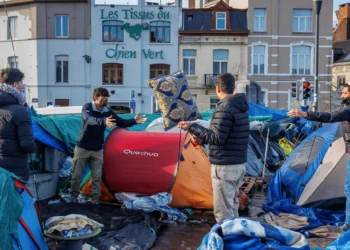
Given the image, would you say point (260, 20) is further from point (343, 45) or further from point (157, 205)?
point (157, 205)

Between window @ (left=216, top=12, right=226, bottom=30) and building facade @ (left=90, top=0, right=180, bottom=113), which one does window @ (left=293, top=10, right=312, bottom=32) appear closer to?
window @ (left=216, top=12, right=226, bottom=30)

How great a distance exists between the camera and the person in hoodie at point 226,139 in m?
4.80

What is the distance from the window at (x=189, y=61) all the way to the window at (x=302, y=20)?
6.86 meters

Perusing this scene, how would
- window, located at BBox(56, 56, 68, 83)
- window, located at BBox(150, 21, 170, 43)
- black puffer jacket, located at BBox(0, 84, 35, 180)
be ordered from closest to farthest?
black puffer jacket, located at BBox(0, 84, 35, 180)
window, located at BBox(150, 21, 170, 43)
window, located at BBox(56, 56, 68, 83)

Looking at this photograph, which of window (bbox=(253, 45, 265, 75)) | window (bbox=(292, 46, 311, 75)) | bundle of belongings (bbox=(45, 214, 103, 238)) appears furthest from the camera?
window (bbox=(292, 46, 311, 75))

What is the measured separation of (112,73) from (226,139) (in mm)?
24873

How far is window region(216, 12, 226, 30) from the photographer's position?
28.7 metres

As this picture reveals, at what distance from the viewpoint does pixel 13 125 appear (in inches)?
179

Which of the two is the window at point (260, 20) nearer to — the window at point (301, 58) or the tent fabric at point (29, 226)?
the window at point (301, 58)

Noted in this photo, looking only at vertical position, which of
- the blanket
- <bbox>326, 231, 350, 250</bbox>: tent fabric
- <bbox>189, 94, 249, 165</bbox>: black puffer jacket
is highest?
<bbox>189, 94, 249, 165</bbox>: black puffer jacket

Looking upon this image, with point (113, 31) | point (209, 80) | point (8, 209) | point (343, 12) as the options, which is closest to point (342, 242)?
point (8, 209)

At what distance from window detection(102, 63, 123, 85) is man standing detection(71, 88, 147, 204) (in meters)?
22.6

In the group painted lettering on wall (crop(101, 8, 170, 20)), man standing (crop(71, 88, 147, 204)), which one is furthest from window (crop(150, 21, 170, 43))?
man standing (crop(71, 88, 147, 204))

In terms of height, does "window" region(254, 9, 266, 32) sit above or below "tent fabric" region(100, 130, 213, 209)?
above
